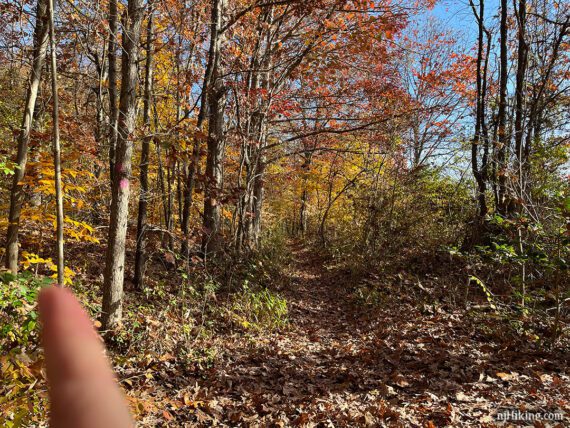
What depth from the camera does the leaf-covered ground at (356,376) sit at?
3799 millimetres

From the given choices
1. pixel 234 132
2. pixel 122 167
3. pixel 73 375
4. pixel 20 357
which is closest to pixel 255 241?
pixel 234 132

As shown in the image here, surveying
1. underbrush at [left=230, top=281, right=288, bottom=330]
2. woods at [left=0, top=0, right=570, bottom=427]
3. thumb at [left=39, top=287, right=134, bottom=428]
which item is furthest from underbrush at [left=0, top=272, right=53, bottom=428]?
underbrush at [left=230, top=281, right=288, bottom=330]

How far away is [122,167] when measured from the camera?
190 inches

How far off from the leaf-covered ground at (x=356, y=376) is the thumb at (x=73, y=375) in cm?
337

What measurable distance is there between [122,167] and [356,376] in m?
4.25

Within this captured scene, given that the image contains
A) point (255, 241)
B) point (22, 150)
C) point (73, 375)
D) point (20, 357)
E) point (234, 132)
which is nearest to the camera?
point (73, 375)

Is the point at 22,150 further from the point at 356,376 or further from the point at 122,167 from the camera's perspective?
the point at 356,376

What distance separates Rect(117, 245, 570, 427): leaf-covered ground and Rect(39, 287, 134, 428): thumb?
337 centimetres

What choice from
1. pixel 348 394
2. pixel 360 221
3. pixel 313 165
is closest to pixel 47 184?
pixel 348 394

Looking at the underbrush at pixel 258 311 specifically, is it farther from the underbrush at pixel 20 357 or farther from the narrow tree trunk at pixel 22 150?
the narrow tree trunk at pixel 22 150

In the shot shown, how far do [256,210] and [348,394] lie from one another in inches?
420

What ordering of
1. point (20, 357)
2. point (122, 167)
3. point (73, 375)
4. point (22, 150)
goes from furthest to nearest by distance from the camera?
point (22, 150)
point (122, 167)
point (20, 357)
point (73, 375)

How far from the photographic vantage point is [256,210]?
48.0 ft

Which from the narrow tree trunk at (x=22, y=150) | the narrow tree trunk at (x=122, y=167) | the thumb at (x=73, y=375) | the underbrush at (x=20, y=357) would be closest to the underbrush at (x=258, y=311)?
the narrow tree trunk at (x=122, y=167)
